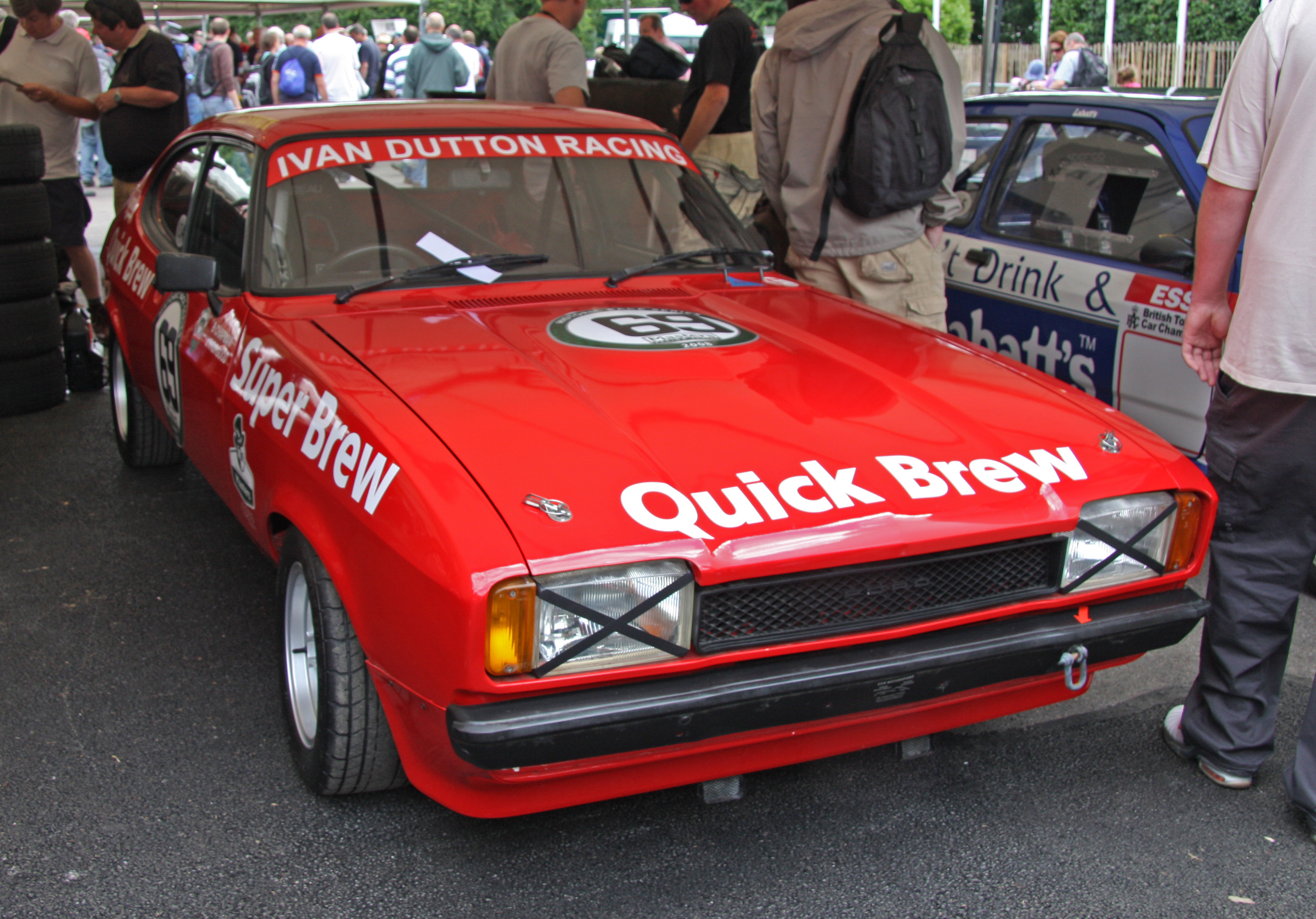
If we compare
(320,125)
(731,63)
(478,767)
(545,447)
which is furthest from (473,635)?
(731,63)

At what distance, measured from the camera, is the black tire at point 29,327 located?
5.12m

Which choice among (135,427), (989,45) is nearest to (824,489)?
(135,427)

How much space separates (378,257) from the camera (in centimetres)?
306

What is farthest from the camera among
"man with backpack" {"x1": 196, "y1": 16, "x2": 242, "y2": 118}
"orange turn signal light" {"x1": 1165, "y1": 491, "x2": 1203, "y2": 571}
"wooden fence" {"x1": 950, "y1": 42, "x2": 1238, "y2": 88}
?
"wooden fence" {"x1": 950, "y1": 42, "x2": 1238, "y2": 88}

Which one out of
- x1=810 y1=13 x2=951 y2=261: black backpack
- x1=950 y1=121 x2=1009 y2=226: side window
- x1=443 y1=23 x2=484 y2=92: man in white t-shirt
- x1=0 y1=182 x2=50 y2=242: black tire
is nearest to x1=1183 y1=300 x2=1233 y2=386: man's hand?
x1=810 y1=13 x2=951 y2=261: black backpack

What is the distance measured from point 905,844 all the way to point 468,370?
53.1 inches

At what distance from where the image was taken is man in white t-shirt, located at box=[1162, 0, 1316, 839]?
7.34 feet

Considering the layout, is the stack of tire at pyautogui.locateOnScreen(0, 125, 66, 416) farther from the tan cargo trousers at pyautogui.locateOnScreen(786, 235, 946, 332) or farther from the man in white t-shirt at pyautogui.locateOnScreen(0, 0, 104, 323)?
the tan cargo trousers at pyautogui.locateOnScreen(786, 235, 946, 332)

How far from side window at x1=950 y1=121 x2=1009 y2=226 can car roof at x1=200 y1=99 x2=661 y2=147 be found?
1.63m

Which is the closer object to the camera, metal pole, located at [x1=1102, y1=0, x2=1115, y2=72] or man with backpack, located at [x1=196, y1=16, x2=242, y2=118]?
man with backpack, located at [x1=196, y1=16, x2=242, y2=118]

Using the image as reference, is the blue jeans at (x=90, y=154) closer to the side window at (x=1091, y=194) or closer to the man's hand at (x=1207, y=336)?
the side window at (x=1091, y=194)

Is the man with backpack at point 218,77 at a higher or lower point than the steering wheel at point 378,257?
higher

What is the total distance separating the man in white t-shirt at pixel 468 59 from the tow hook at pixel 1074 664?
30.0 feet

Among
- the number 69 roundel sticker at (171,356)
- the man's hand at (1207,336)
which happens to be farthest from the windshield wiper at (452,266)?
the man's hand at (1207,336)
